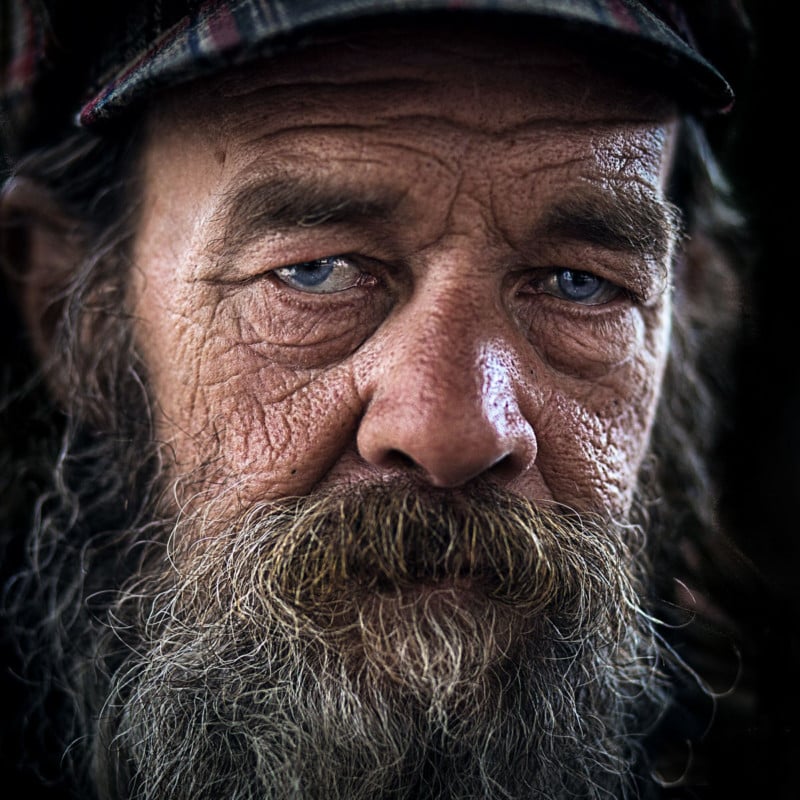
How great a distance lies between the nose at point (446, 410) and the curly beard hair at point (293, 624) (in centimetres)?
5

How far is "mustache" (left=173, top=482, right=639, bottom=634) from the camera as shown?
1.07 m

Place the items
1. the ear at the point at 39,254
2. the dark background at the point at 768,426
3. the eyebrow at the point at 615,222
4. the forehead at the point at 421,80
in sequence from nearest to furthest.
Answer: the forehead at the point at 421,80 < the eyebrow at the point at 615,222 < the ear at the point at 39,254 < the dark background at the point at 768,426

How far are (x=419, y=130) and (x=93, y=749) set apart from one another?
4.26ft

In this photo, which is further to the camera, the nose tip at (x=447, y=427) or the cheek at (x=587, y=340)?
the cheek at (x=587, y=340)

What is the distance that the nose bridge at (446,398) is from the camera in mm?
1050

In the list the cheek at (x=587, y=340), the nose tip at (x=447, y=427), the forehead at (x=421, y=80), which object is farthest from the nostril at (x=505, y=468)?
the forehead at (x=421, y=80)

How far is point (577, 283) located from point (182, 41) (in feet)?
2.47

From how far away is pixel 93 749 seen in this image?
4.68ft

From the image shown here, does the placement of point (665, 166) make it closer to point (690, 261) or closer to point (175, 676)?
point (690, 261)

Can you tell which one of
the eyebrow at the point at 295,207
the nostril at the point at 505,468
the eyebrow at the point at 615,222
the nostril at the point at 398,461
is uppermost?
the eyebrow at the point at 615,222

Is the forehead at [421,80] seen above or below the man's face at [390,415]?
above

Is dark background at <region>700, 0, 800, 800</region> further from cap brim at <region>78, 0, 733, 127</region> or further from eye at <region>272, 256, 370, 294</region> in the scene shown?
eye at <region>272, 256, 370, 294</region>

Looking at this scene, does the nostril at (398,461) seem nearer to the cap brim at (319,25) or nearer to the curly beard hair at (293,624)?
the curly beard hair at (293,624)

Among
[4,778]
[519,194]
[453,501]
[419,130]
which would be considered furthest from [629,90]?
[4,778]
